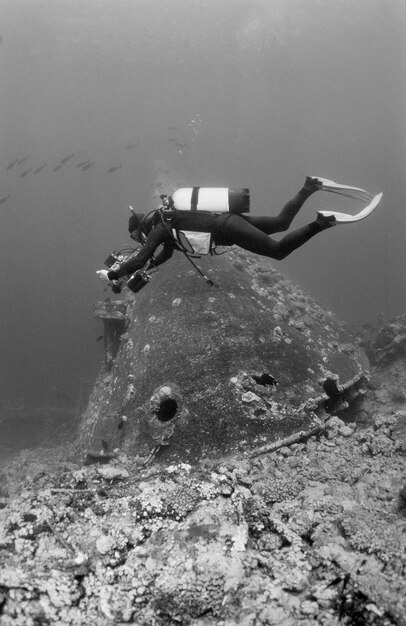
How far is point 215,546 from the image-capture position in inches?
101

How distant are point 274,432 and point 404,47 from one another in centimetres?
9324

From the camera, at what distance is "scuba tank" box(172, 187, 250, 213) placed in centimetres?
454

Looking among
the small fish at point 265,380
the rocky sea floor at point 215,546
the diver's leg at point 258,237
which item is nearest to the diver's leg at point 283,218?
the diver's leg at point 258,237

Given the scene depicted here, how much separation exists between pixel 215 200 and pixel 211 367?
2612 mm

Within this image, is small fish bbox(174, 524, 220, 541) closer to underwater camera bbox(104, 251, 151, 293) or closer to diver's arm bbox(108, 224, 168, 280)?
underwater camera bbox(104, 251, 151, 293)

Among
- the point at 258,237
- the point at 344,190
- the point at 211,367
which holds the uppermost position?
the point at 344,190

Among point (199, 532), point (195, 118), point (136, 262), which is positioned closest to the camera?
point (199, 532)

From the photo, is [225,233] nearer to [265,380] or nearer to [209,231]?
[209,231]

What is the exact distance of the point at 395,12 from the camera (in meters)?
52.7

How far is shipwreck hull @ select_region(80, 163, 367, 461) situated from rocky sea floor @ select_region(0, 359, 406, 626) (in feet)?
2.98

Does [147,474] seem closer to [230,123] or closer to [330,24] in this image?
[330,24]

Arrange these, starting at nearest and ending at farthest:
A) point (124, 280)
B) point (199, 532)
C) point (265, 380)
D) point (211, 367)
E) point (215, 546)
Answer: point (215, 546) → point (199, 532) → point (124, 280) → point (265, 380) → point (211, 367)

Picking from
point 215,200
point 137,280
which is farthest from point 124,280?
point 215,200

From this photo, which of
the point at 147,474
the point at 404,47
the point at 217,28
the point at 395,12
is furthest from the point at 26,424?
the point at 404,47
